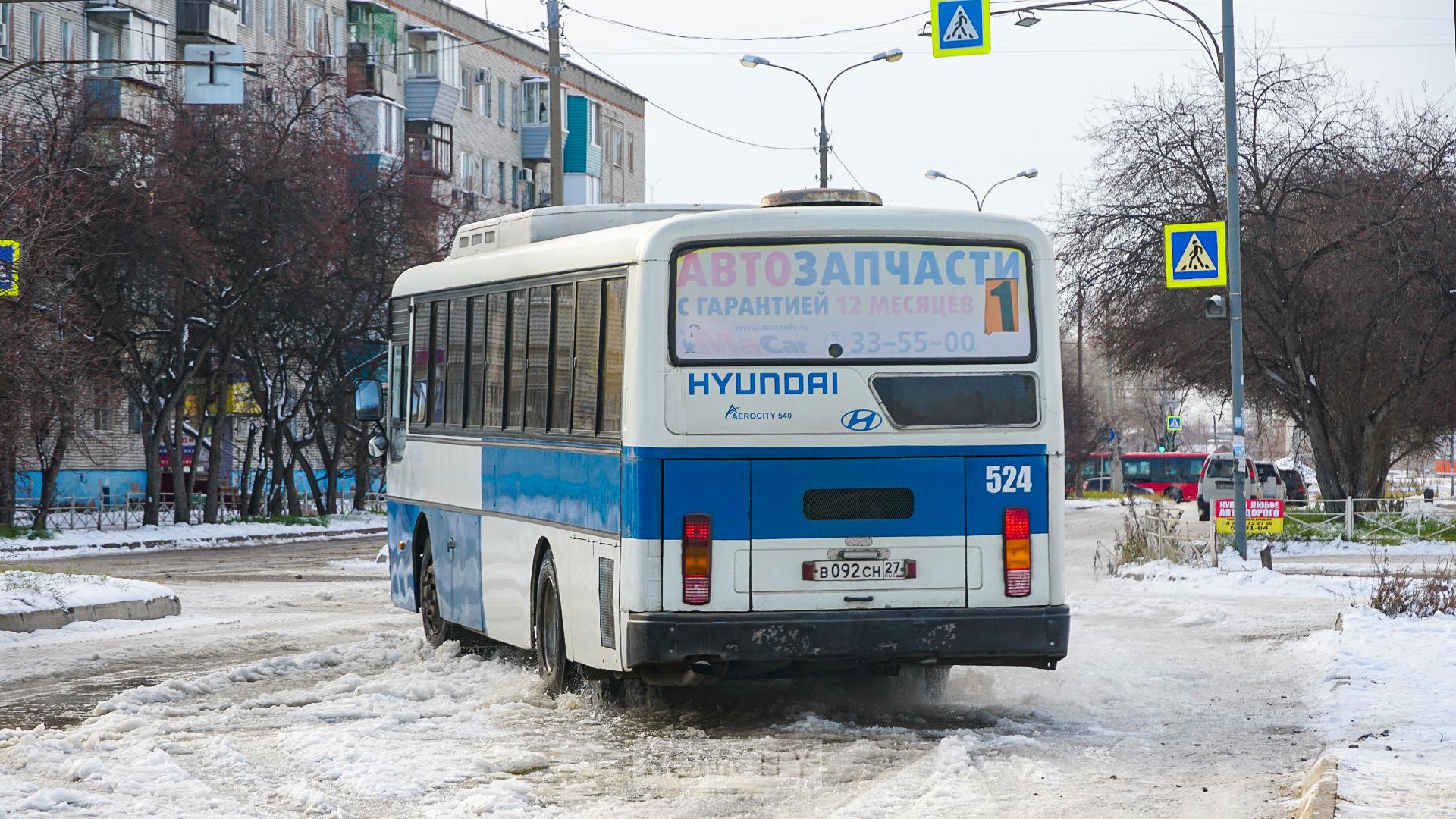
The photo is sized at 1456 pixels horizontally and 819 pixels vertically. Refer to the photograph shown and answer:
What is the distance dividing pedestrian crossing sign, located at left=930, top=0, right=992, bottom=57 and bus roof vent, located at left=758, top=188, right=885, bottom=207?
34.6 feet

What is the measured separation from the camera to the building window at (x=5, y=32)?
47.1 metres

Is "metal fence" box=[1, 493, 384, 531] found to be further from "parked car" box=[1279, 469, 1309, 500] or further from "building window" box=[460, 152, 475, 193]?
"parked car" box=[1279, 469, 1309, 500]

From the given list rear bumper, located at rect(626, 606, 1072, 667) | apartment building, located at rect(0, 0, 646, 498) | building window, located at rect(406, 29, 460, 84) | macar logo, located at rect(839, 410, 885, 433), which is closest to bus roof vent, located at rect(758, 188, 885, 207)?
macar logo, located at rect(839, 410, 885, 433)

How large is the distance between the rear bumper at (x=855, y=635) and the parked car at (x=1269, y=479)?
46396 mm

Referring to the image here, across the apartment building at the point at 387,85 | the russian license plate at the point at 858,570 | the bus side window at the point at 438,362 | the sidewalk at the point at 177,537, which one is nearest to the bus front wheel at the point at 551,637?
the russian license plate at the point at 858,570

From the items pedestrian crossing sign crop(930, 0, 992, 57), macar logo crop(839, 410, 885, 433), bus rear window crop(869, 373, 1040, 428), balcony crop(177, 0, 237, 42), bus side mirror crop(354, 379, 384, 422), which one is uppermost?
balcony crop(177, 0, 237, 42)

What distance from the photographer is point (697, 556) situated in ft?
34.2

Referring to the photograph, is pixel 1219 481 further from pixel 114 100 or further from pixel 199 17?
pixel 114 100

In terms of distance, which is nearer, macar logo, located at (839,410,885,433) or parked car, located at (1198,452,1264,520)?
macar logo, located at (839,410,885,433)

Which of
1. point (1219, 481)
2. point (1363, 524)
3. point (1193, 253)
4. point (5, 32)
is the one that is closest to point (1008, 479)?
point (1193, 253)

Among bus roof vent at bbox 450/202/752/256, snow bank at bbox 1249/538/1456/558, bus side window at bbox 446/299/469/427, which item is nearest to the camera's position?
bus roof vent at bbox 450/202/752/256

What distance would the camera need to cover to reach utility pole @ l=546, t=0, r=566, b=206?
100ft

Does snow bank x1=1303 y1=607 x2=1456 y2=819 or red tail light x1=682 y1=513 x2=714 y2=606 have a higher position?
red tail light x1=682 y1=513 x2=714 y2=606

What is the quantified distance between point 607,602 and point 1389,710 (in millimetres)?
4431
